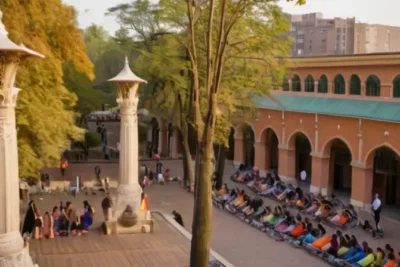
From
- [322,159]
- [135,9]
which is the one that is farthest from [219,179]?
[135,9]

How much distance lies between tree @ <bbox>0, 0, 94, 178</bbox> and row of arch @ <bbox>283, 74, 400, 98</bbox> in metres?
13.7

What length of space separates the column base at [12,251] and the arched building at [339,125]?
1681cm

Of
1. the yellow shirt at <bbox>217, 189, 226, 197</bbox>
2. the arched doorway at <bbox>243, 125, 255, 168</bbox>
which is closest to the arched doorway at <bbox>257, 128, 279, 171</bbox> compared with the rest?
the arched doorway at <bbox>243, 125, 255, 168</bbox>

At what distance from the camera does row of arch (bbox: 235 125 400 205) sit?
25.0m

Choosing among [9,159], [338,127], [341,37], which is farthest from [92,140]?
[341,37]

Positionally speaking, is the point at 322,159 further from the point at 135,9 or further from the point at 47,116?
the point at 47,116

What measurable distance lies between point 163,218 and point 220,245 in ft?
6.74

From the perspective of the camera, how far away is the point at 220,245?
60.0 ft

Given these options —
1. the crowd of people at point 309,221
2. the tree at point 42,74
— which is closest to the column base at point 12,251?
the tree at point 42,74

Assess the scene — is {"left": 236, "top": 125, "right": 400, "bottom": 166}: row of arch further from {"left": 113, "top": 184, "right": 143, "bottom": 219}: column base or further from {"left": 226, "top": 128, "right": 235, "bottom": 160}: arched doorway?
{"left": 113, "top": 184, "right": 143, "bottom": 219}: column base

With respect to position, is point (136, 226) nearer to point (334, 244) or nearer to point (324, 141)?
point (334, 244)

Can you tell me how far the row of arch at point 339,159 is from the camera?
82.0 feet

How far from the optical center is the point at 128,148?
17.1 m

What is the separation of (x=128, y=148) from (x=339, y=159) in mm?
15548
